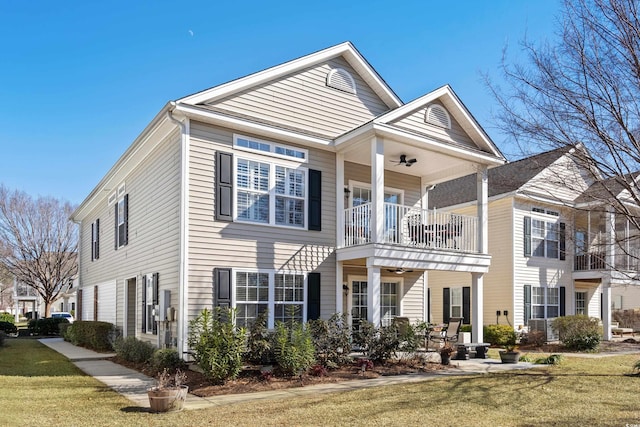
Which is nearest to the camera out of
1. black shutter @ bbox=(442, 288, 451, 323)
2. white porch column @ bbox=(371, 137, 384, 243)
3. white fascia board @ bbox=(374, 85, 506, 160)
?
white porch column @ bbox=(371, 137, 384, 243)

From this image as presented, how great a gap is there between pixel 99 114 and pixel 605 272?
20.1 meters

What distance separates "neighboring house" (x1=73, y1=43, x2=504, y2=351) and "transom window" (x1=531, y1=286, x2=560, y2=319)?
24.3 ft

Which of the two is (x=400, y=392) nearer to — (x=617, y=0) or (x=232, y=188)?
(x=232, y=188)

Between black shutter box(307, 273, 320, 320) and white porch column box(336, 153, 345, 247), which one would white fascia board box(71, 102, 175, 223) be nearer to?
white porch column box(336, 153, 345, 247)

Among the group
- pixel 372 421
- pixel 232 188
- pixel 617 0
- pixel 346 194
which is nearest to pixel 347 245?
pixel 346 194

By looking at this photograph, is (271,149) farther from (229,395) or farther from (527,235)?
(527,235)

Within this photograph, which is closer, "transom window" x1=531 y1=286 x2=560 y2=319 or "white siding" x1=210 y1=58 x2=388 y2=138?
"white siding" x1=210 y1=58 x2=388 y2=138

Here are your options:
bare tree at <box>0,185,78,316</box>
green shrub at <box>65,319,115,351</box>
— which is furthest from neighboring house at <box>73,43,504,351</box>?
bare tree at <box>0,185,78,316</box>

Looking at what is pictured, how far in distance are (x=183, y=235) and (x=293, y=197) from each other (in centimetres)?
301

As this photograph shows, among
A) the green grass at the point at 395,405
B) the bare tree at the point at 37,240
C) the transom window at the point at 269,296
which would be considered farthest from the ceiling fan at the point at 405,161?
the bare tree at the point at 37,240

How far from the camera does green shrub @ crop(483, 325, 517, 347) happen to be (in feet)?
61.5

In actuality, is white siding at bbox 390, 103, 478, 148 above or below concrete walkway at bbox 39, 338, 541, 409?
above

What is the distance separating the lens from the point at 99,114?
18234 mm

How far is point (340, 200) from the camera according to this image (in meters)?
14.0
